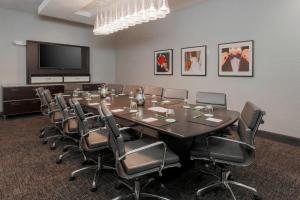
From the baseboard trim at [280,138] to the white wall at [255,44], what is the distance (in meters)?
0.07

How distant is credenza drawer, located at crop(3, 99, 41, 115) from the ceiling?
2.37 m

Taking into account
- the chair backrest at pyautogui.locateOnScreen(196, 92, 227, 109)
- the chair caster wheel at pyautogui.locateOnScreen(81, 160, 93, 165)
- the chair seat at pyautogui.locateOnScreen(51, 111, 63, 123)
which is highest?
the chair backrest at pyautogui.locateOnScreen(196, 92, 227, 109)

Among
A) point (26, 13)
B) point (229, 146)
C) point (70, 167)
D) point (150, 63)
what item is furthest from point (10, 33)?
point (229, 146)

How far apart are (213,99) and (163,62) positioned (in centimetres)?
290

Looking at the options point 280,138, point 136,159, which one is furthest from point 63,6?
point 280,138

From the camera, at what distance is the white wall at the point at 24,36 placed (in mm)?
5457

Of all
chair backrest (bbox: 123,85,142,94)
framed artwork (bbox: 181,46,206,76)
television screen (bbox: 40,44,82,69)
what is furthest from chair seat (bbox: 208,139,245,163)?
television screen (bbox: 40,44,82,69)

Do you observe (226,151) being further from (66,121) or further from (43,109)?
Answer: (43,109)

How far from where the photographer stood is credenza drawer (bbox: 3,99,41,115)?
16.9 feet

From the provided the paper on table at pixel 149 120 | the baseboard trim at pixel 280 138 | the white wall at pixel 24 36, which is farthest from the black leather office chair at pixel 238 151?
the white wall at pixel 24 36

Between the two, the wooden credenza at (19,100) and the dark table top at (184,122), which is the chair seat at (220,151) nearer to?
the dark table top at (184,122)

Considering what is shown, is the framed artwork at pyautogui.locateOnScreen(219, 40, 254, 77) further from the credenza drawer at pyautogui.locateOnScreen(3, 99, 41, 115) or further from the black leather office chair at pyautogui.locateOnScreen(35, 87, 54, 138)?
the credenza drawer at pyautogui.locateOnScreen(3, 99, 41, 115)

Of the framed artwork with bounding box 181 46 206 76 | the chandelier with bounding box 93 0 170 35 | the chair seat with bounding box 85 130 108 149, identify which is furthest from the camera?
the framed artwork with bounding box 181 46 206 76

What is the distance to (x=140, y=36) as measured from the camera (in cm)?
655
